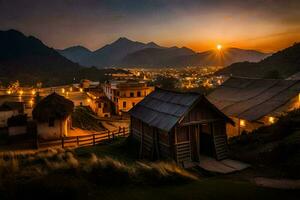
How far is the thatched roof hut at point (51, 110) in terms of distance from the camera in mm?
33375

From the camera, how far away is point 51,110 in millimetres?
33688

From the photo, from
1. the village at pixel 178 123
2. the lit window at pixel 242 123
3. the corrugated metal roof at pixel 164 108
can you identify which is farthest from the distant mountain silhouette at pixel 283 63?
the corrugated metal roof at pixel 164 108

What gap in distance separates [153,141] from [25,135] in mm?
22765

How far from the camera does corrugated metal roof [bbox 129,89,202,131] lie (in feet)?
56.7

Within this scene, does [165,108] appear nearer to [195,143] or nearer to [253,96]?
[195,143]

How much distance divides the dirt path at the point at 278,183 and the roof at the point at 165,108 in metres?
5.88

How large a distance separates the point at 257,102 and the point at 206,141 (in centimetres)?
1491

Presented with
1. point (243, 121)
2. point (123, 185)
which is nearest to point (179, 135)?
point (123, 185)

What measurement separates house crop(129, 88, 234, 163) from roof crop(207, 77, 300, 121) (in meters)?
10.7

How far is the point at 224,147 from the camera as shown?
19.0 meters

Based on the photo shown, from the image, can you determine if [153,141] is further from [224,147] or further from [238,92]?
[238,92]

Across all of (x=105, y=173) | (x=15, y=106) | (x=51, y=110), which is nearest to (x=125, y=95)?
(x=15, y=106)

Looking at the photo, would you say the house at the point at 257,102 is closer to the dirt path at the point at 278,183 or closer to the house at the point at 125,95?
the dirt path at the point at 278,183

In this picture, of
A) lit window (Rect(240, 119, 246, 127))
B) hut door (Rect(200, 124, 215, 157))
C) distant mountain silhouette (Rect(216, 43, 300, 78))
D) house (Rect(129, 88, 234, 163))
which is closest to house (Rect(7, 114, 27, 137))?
house (Rect(129, 88, 234, 163))
